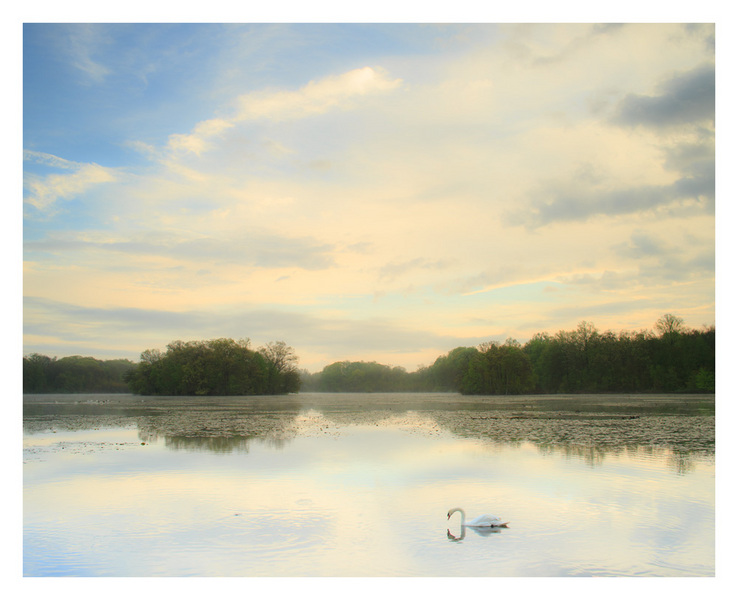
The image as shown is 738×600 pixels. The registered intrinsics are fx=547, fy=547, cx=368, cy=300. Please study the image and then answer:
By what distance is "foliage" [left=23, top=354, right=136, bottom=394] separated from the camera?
192 ft

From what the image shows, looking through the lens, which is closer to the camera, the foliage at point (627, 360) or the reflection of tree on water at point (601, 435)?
the reflection of tree on water at point (601, 435)

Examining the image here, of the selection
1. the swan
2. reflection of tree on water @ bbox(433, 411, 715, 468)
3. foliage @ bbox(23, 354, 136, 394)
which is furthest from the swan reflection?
foliage @ bbox(23, 354, 136, 394)

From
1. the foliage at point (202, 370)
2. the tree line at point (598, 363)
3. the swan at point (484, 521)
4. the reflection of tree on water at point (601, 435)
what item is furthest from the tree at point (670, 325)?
the swan at point (484, 521)

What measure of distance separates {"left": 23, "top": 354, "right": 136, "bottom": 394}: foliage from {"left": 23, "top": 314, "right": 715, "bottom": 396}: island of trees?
0.49 feet

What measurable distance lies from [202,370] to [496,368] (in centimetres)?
3882

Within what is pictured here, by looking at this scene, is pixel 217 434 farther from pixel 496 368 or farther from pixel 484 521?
pixel 496 368

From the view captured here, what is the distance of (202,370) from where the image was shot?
70062 mm

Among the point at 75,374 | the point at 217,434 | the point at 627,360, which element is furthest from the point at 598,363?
the point at 75,374

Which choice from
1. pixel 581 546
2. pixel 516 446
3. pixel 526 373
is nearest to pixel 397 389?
pixel 526 373

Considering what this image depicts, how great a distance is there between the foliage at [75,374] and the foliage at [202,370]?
4.66 m

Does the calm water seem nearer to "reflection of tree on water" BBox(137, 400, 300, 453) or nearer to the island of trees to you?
"reflection of tree on water" BBox(137, 400, 300, 453)

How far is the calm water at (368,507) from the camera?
5.75 m

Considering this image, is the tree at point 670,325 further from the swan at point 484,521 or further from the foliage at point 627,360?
the swan at point 484,521
